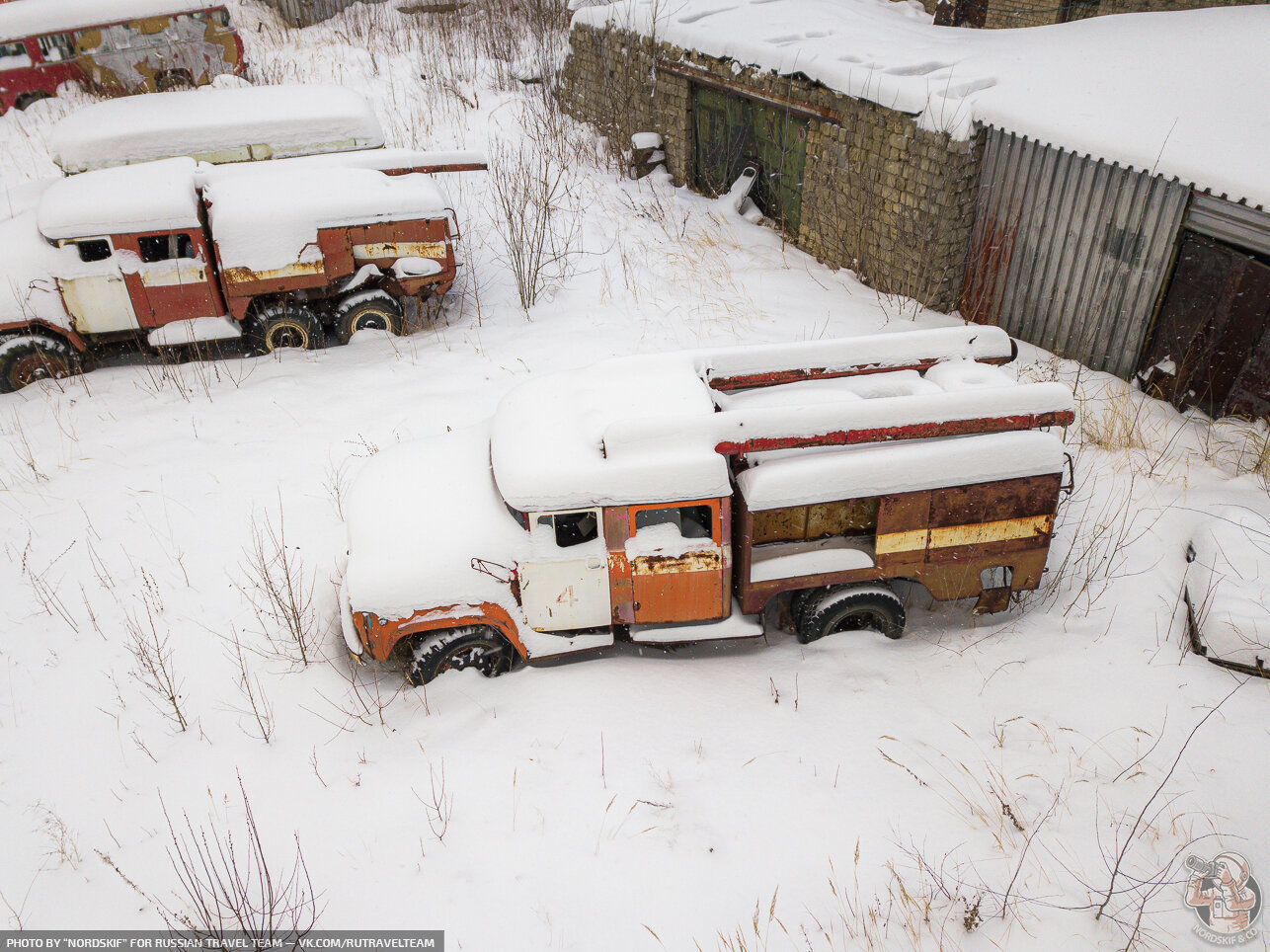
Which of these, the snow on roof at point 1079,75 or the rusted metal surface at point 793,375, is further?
the snow on roof at point 1079,75

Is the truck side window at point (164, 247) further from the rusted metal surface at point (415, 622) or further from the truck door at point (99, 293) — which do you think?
the rusted metal surface at point (415, 622)

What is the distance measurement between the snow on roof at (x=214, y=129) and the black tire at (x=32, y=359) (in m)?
2.73

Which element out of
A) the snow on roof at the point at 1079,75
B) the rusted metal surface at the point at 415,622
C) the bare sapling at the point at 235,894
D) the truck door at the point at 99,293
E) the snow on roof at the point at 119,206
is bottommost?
the bare sapling at the point at 235,894

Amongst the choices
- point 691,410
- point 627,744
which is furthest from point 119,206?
point 627,744

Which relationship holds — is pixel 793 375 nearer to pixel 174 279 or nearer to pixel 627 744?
pixel 627 744

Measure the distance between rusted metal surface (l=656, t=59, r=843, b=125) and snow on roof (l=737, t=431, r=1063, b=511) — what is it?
5.98m

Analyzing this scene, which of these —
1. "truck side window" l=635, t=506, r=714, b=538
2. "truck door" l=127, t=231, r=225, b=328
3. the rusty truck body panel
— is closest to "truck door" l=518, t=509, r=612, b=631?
"truck side window" l=635, t=506, r=714, b=538

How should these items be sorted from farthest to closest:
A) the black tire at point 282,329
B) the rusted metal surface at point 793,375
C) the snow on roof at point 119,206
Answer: the black tire at point 282,329 < the snow on roof at point 119,206 < the rusted metal surface at point 793,375

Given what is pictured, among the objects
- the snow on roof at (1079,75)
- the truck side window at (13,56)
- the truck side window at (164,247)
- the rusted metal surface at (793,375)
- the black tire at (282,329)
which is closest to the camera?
the rusted metal surface at (793,375)

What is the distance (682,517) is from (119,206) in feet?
21.0

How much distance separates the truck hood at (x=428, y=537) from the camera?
4.75 m

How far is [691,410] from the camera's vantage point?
4871mm

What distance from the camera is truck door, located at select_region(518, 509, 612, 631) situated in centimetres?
476

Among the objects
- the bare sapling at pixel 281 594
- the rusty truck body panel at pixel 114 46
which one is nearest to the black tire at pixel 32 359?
the bare sapling at pixel 281 594
